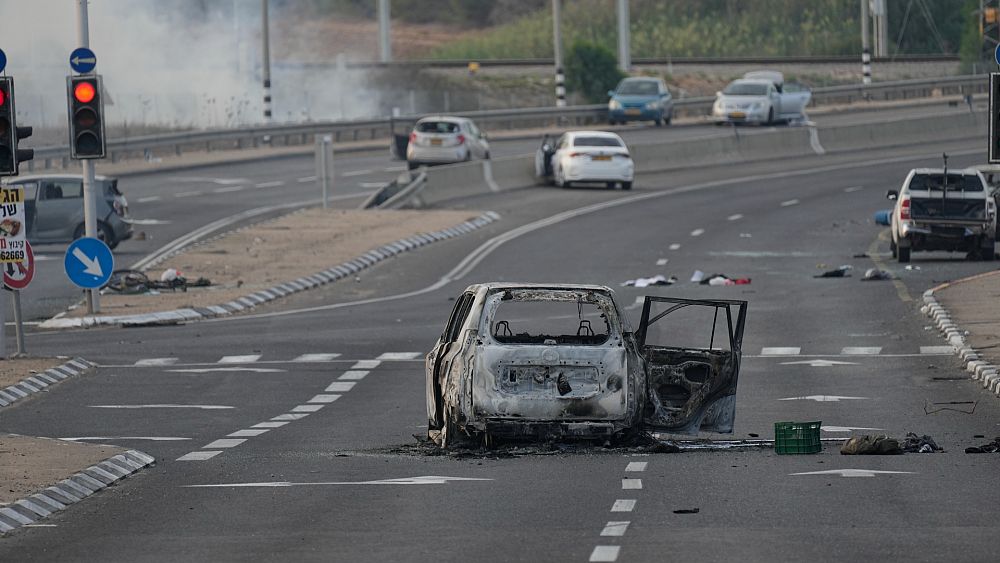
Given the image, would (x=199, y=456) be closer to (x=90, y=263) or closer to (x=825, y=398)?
(x=825, y=398)

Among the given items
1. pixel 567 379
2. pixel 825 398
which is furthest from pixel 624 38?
pixel 567 379

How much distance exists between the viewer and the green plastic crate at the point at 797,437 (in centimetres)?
1636

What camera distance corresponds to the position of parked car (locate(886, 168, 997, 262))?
3725cm

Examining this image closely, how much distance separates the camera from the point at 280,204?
49938 mm

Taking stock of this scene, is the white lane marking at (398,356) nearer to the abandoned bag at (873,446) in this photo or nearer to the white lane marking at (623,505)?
the abandoned bag at (873,446)

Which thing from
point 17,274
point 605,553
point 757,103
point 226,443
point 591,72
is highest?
point 591,72

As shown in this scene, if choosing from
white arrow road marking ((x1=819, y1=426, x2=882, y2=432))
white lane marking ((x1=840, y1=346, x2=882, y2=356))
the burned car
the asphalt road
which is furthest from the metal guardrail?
the burned car

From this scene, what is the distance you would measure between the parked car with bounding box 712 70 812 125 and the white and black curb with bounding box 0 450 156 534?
177 ft

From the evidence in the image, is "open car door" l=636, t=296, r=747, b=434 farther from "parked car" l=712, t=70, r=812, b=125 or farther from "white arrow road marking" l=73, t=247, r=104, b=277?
"parked car" l=712, t=70, r=812, b=125

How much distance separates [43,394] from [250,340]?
5954 millimetres

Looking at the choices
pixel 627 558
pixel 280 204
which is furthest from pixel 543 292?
pixel 280 204

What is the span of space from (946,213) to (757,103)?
32.3m

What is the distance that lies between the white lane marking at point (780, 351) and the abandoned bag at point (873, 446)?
31.0ft

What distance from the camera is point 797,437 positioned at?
1638 cm
